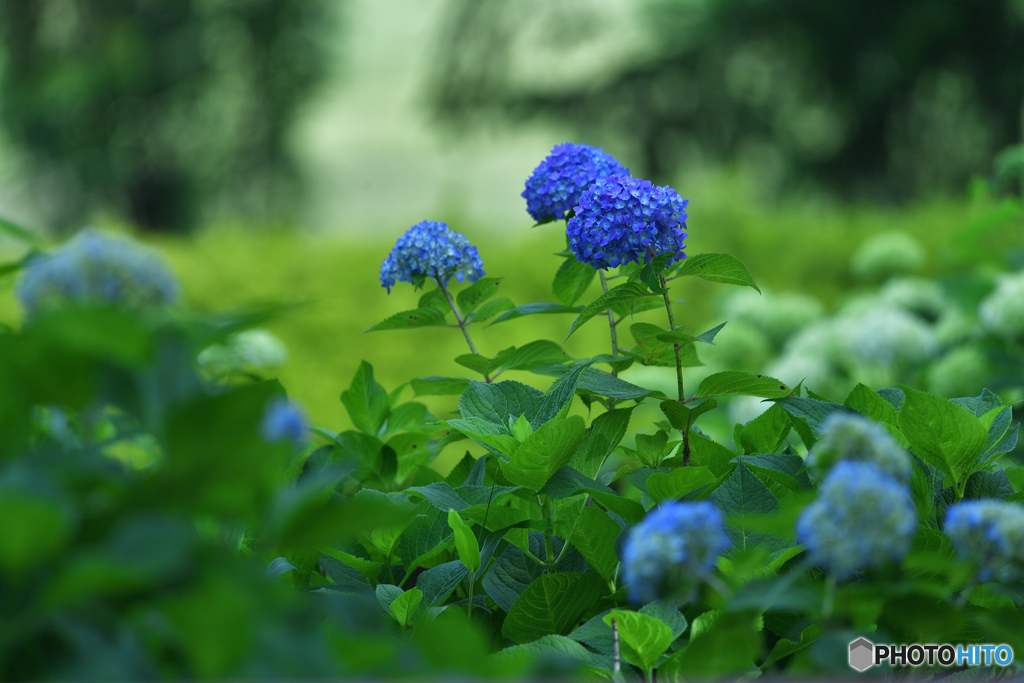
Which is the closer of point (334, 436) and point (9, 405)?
point (9, 405)

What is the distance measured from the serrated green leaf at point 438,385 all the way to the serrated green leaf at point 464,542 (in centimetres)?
34

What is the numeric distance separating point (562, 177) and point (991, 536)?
2.43ft

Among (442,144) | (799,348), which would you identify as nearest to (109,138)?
(442,144)

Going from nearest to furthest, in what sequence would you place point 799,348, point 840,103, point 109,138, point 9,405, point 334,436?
point 9,405 < point 334,436 < point 799,348 < point 840,103 < point 109,138

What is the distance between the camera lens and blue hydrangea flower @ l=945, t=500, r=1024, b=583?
1.72ft

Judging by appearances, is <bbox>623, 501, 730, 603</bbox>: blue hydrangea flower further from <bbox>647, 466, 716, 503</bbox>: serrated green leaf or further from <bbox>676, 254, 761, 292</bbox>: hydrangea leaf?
<bbox>676, 254, 761, 292</bbox>: hydrangea leaf

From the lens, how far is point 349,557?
2.92ft

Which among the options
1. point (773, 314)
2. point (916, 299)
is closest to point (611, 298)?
point (916, 299)

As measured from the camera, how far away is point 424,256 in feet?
3.77

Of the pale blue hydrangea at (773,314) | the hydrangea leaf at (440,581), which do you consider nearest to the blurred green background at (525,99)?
the pale blue hydrangea at (773,314)

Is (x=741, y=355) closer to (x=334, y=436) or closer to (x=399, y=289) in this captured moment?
(x=399, y=289)

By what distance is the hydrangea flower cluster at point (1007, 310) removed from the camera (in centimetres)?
265

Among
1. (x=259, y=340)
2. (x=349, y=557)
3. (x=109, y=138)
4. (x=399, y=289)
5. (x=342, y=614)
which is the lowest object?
(x=342, y=614)

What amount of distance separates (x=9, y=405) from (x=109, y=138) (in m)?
12.6
